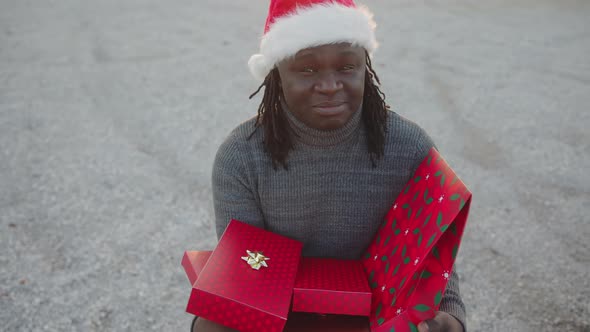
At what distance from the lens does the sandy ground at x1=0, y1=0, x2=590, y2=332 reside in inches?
94.8

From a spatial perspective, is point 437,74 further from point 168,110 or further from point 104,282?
point 104,282

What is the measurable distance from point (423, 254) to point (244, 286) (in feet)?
1.47

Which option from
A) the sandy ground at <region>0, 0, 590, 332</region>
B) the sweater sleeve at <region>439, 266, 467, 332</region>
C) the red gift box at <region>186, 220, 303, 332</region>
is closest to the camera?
the red gift box at <region>186, 220, 303, 332</region>

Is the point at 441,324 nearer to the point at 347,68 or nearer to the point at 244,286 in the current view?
the point at 244,286

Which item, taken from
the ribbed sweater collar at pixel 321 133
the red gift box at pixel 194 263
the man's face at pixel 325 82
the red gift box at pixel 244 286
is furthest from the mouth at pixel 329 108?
the red gift box at pixel 194 263

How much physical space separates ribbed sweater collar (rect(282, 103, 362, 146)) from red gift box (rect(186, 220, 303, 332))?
0.33 metres

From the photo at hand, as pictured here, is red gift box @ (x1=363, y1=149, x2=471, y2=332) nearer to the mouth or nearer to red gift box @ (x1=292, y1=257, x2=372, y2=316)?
red gift box @ (x1=292, y1=257, x2=372, y2=316)

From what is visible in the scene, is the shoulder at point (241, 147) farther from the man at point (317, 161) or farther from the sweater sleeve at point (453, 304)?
the sweater sleeve at point (453, 304)

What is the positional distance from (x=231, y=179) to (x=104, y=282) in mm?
1331

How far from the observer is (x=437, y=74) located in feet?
16.4

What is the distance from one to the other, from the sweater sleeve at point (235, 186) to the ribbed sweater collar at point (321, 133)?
178mm

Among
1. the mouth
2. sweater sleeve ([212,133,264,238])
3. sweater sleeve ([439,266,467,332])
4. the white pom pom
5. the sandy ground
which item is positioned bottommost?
the sandy ground

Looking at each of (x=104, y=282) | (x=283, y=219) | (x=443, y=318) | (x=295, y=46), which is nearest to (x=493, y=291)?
(x=443, y=318)

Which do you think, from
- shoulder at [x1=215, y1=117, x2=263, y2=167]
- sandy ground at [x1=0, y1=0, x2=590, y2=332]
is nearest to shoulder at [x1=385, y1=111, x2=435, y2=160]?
shoulder at [x1=215, y1=117, x2=263, y2=167]
